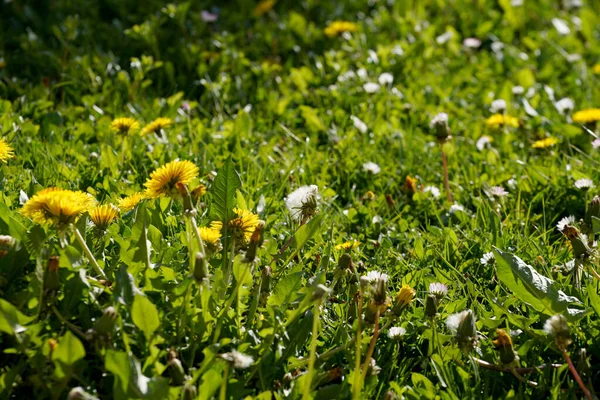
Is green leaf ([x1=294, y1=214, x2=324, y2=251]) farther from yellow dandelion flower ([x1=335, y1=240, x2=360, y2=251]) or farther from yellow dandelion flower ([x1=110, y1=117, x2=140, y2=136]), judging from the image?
yellow dandelion flower ([x1=110, y1=117, x2=140, y2=136])

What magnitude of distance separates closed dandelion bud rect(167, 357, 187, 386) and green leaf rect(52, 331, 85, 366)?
0.18 m

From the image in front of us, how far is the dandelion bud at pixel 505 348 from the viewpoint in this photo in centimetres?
176

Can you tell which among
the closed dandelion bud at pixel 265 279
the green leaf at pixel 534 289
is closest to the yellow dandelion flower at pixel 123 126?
the closed dandelion bud at pixel 265 279

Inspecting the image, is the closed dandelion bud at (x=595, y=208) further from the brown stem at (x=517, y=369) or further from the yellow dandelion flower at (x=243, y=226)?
the yellow dandelion flower at (x=243, y=226)

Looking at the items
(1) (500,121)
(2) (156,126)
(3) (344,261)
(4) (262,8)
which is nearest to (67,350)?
(3) (344,261)

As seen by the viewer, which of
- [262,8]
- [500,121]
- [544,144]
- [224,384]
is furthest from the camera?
[262,8]

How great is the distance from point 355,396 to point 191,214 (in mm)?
540

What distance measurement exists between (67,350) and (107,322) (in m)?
0.10

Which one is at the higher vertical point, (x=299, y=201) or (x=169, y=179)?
(x=169, y=179)

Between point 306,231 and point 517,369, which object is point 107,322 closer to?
point 306,231

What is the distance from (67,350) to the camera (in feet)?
5.30

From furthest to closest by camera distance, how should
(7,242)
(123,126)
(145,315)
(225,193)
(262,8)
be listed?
(262,8)
(123,126)
(225,193)
(7,242)
(145,315)

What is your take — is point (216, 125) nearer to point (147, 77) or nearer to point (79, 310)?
point (147, 77)

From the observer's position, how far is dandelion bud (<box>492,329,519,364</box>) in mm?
1763
